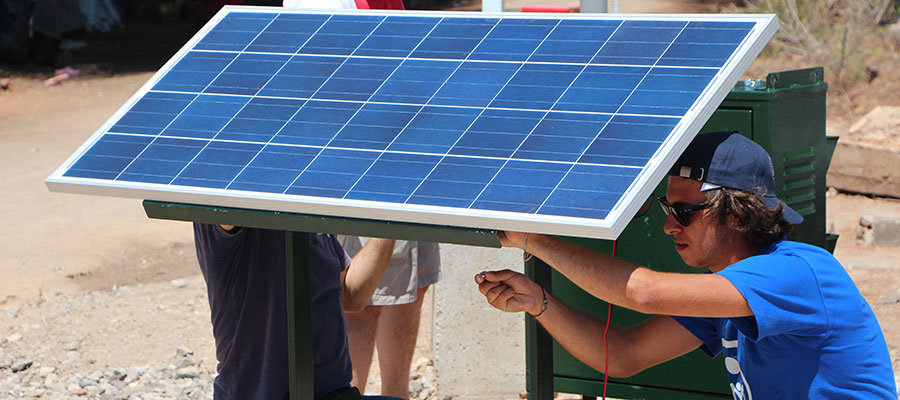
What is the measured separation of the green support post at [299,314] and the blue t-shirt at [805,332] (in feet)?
3.53

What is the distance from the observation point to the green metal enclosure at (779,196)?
404 cm

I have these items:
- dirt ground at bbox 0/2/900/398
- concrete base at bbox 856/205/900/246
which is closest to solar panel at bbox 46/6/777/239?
dirt ground at bbox 0/2/900/398

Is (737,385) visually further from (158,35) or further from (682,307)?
(158,35)

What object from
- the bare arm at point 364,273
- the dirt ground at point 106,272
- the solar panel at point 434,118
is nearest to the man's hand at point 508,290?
the solar panel at point 434,118

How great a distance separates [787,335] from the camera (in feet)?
9.04

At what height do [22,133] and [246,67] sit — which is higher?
[246,67]

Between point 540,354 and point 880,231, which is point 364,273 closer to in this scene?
point 540,354

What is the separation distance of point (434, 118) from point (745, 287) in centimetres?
88

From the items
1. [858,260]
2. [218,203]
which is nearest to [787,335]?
[218,203]

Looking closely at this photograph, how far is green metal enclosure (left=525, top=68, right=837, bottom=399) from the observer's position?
159 inches

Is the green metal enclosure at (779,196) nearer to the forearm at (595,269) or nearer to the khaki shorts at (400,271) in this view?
the khaki shorts at (400,271)

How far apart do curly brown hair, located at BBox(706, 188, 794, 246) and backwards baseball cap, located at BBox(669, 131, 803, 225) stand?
14 millimetres

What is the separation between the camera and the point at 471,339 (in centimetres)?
561

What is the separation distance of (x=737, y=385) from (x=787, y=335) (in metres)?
0.30
